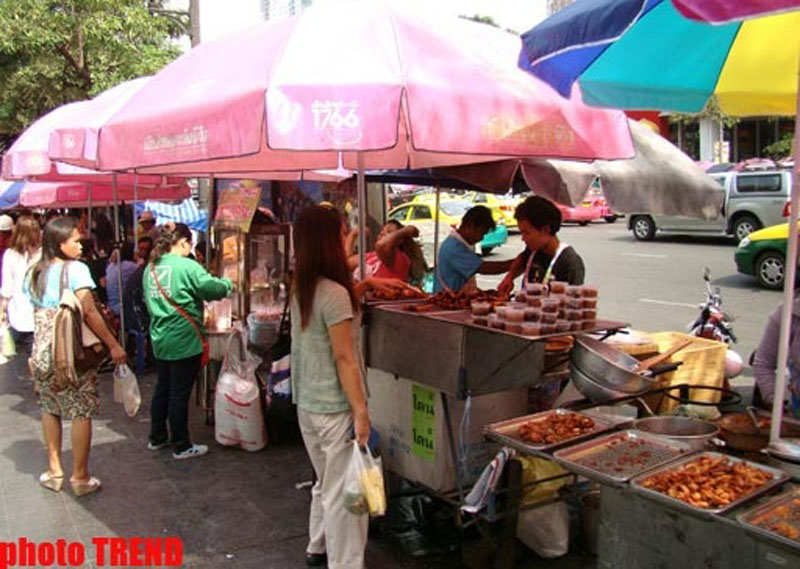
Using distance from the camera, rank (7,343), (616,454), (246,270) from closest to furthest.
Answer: (616,454), (246,270), (7,343)

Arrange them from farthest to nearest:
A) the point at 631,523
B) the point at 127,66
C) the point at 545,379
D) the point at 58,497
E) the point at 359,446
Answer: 1. the point at 127,66
2. the point at 58,497
3. the point at 545,379
4. the point at 359,446
5. the point at 631,523

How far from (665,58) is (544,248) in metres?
1.41

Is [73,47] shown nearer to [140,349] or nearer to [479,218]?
[140,349]

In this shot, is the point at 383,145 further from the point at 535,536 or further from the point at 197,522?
the point at 197,522

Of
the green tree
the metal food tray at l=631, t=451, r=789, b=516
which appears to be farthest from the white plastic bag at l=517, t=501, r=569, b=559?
the green tree

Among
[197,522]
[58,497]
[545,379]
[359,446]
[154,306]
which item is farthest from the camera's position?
[154,306]

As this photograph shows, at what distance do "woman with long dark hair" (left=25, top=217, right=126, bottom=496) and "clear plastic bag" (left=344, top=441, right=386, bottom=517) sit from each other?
236 centimetres

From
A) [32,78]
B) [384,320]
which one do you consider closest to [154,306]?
[384,320]

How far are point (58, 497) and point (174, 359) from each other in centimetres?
125

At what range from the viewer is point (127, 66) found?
1503 centimetres

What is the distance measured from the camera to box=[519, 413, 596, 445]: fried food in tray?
3096mm

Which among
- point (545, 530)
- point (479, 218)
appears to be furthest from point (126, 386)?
point (545, 530)

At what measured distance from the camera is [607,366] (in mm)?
3305

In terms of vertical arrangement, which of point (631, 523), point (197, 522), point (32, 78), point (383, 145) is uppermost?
point (32, 78)
